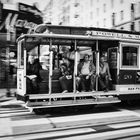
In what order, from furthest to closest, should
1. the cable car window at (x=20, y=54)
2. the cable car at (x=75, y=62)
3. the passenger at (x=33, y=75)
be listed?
the cable car window at (x=20, y=54) → the passenger at (x=33, y=75) → the cable car at (x=75, y=62)

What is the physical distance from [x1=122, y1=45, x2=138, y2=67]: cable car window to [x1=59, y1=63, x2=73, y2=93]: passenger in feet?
7.30

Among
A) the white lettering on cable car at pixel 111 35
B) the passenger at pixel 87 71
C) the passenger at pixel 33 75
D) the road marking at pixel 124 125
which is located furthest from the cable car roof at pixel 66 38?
the road marking at pixel 124 125

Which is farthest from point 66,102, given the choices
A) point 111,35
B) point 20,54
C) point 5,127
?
point 111,35

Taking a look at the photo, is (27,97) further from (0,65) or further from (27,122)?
(0,65)

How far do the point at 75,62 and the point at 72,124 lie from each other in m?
2.49

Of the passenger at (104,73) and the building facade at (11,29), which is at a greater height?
the building facade at (11,29)

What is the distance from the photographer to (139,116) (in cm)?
949

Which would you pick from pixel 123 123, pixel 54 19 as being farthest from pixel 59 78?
pixel 54 19

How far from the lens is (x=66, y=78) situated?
9.91 metres

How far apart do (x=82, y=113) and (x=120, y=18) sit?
33266 millimetres

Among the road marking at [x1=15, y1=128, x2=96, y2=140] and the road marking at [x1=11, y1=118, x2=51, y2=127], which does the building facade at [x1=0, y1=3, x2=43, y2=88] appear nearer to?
the road marking at [x1=11, y1=118, x2=51, y2=127]

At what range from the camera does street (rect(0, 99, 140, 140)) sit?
23.0 ft

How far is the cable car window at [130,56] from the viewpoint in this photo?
10617mm

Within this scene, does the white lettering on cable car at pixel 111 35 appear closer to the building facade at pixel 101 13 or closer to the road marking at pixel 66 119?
the road marking at pixel 66 119
